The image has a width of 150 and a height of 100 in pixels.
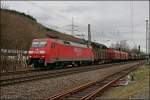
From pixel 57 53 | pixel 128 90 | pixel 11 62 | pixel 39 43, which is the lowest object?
pixel 128 90

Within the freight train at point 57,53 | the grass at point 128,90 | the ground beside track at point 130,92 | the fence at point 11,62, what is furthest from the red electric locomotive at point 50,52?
Result: the ground beside track at point 130,92

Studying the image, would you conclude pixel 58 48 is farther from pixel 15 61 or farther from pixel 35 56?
pixel 15 61

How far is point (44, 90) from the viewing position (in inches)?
620

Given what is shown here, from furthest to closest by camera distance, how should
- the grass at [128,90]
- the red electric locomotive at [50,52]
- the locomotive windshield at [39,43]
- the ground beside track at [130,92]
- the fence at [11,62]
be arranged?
1. the locomotive windshield at [39,43]
2. the red electric locomotive at [50,52]
3. the fence at [11,62]
4. the grass at [128,90]
5. the ground beside track at [130,92]

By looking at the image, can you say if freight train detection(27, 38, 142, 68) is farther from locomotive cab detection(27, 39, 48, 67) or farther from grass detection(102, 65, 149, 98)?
grass detection(102, 65, 149, 98)

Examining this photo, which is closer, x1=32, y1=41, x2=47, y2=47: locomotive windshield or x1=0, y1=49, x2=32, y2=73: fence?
x1=0, y1=49, x2=32, y2=73: fence

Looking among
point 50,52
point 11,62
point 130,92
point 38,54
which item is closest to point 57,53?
point 50,52

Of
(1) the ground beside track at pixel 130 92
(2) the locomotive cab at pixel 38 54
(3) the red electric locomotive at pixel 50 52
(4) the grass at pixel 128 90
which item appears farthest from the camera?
(3) the red electric locomotive at pixel 50 52

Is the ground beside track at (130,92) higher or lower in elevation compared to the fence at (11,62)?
lower

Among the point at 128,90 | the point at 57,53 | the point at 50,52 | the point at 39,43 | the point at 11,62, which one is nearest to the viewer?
the point at 128,90

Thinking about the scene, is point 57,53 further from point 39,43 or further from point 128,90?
point 128,90

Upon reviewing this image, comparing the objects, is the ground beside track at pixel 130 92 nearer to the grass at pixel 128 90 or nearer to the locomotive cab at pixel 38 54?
the grass at pixel 128 90

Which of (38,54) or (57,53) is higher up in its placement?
(57,53)

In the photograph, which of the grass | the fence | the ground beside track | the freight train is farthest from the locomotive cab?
the ground beside track
